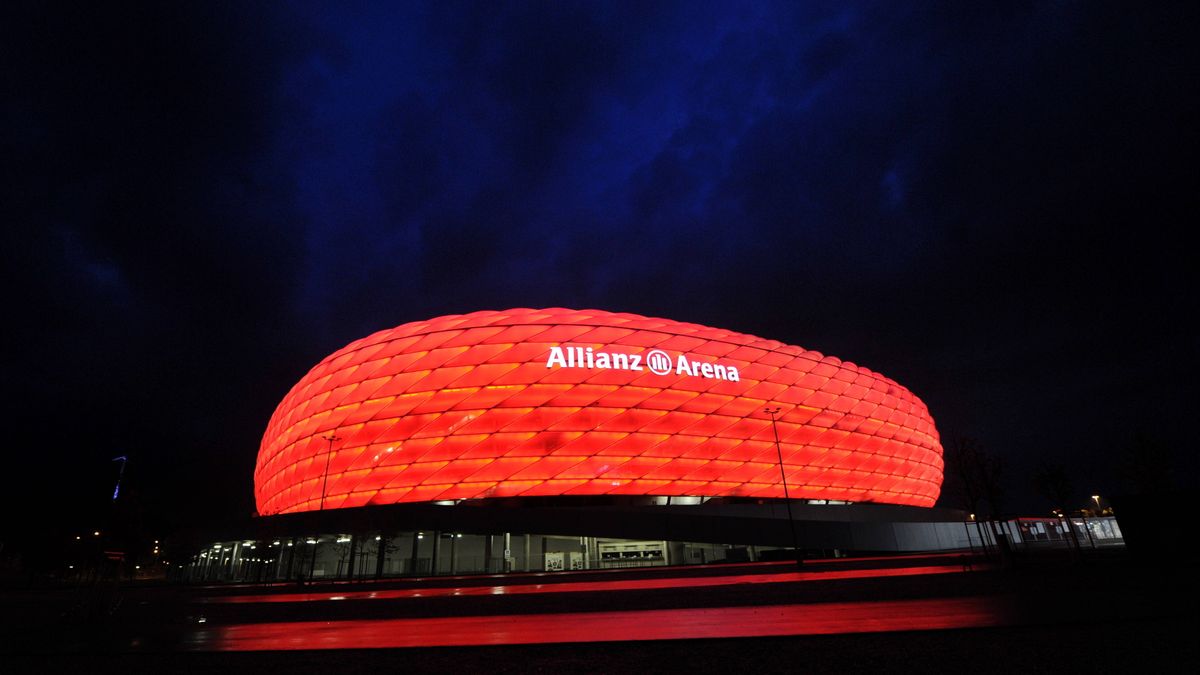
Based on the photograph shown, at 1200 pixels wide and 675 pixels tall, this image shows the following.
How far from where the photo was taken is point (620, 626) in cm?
898

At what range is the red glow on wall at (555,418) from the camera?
37719 mm

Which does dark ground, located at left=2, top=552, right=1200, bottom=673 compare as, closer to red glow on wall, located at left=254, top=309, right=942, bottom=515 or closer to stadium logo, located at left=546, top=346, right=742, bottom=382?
red glow on wall, located at left=254, top=309, right=942, bottom=515

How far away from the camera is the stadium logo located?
127 ft

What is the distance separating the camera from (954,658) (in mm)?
5348

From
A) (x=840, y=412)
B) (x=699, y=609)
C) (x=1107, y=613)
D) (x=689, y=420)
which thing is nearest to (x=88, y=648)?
(x=699, y=609)

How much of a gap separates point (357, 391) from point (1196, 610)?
43.1 m

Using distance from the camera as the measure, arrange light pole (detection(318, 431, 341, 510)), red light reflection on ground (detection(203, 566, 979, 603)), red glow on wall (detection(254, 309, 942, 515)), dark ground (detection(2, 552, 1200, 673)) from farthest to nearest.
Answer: light pole (detection(318, 431, 341, 510)) < red glow on wall (detection(254, 309, 942, 515)) < red light reflection on ground (detection(203, 566, 979, 603)) < dark ground (detection(2, 552, 1200, 673))

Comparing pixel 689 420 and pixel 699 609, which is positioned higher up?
pixel 689 420

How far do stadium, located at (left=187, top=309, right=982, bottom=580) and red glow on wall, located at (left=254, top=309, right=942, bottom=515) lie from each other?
0.37 ft

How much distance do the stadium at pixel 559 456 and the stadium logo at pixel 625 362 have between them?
0.38ft

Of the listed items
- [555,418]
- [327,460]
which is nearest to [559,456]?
[555,418]

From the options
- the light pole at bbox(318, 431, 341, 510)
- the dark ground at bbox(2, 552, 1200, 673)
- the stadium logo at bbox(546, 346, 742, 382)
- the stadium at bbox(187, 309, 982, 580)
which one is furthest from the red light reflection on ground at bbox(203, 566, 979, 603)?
the light pole at bbox(318, 431, 341, 510)

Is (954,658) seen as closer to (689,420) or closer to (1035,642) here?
(1035,642)

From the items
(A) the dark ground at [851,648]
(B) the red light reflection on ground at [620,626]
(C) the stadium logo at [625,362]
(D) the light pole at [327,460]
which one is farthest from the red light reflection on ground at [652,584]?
(D) the light pole at [327,460]
